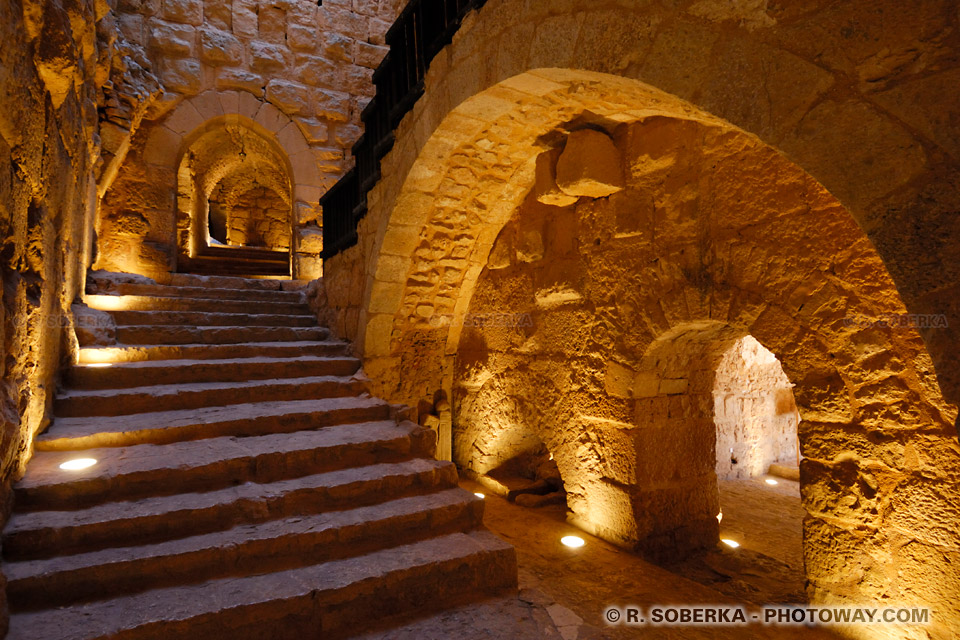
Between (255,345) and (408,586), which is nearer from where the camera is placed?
(408,586)

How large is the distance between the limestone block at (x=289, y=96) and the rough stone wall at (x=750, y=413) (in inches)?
245

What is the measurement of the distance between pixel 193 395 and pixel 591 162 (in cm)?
288

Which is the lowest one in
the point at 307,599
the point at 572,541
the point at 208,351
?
the point at 572,541

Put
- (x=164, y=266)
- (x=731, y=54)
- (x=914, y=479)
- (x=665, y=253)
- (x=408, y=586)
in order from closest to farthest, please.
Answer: (x=731, y=54)
(x=914, y=479)
(x=408, y=586)
(x=665, y=253)
(x=164, y=266)

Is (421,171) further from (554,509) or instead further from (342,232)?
(554,509)

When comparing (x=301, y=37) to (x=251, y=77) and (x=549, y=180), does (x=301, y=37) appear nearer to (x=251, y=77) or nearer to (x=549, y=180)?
(x=251, y=77)

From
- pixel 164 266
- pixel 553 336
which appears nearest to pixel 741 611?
pixel 553 336

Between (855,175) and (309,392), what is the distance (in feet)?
10.6

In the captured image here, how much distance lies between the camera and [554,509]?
4.20 meters

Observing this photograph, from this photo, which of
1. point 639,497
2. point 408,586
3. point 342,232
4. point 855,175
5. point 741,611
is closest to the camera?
point 855,175

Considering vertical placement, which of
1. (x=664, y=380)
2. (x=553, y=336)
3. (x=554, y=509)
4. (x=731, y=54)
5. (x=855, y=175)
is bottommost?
(x=554, y=509)

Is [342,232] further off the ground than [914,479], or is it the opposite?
[342,232]

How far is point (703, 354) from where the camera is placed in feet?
11.4

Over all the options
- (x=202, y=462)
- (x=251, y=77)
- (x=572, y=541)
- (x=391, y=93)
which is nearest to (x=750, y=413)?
(x=572, y=541)
